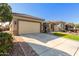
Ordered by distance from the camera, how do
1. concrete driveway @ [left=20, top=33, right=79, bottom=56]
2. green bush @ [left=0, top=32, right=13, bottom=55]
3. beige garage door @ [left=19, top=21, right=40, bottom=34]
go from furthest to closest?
beige garage door @ [left=19, top=21, right=40, bottom=34]
concrete driveway @ [left=20, top=33, right=79, bottom=56]
green bush @ [left=0, top=32, right=13, bottom=55]

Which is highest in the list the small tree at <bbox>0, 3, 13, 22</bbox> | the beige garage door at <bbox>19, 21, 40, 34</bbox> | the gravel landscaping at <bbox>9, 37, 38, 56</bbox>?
the small tree at <bbox>0, 3, 13, 22</bbox>

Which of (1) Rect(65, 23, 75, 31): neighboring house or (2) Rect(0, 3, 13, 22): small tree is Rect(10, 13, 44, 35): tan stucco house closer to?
(2) Rect(0, 3, 13, 22): small tree

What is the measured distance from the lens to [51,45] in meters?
4.38

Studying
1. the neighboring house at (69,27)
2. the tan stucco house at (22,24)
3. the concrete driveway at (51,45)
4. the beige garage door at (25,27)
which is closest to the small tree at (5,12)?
the tan stucco house at (22,24)

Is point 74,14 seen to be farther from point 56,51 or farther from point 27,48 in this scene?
point 27,48

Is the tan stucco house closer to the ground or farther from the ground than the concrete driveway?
farther from the ground

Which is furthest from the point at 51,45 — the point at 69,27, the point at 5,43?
the point at 5,43

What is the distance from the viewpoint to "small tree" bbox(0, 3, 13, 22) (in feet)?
13.3

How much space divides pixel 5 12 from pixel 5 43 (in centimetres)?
100

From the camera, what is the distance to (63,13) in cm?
443

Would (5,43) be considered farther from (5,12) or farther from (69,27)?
(69,27)

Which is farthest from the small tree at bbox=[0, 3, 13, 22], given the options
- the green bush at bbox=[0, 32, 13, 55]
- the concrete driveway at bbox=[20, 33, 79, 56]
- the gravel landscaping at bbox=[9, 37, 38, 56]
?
the concrete driveway at bbox=[20, 33, 79, 56]

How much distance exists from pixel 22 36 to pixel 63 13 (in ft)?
5.46

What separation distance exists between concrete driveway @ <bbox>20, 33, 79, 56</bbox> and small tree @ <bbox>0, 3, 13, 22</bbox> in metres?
0.87
